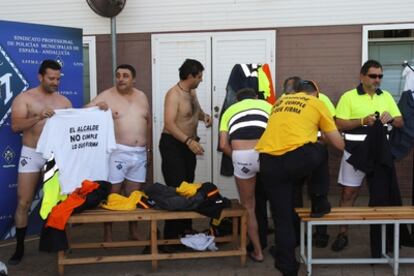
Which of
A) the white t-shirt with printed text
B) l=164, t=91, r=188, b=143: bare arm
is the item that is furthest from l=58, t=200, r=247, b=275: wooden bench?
l=164, t=91, r=188, b=143: bare arm

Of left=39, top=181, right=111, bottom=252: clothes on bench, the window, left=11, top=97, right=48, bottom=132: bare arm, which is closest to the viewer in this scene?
left=39, top=181, right=111, bottom=252: clothes on bench

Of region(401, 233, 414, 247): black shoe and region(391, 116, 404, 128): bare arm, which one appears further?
region(401, 233, 414, 247): black shoe

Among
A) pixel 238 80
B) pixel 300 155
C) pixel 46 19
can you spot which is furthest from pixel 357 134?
pixel 46 19

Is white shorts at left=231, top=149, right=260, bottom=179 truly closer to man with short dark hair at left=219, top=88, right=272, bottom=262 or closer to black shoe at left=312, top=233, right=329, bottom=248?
man with short dark hair at left=219, top=88, right=272, bottom=262

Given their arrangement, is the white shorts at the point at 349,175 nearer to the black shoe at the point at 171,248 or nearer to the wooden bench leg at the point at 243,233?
the wooden bench leg at the point at 243,233

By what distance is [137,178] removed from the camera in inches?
210

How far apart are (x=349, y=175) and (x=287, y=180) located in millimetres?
1226

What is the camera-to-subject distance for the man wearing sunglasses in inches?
193

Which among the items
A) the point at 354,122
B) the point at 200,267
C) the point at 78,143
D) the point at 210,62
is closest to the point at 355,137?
the point at 354,122

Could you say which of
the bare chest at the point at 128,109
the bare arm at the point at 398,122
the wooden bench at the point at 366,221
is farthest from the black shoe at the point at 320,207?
the bare chest at the point at 128,109

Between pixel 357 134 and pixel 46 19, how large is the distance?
16.2 ft

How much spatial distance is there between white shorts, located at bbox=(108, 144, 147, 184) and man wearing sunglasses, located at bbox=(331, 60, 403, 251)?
2026 millimetres

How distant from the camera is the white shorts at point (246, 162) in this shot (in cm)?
450

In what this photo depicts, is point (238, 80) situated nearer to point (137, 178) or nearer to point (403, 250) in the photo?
point (137, 178)
